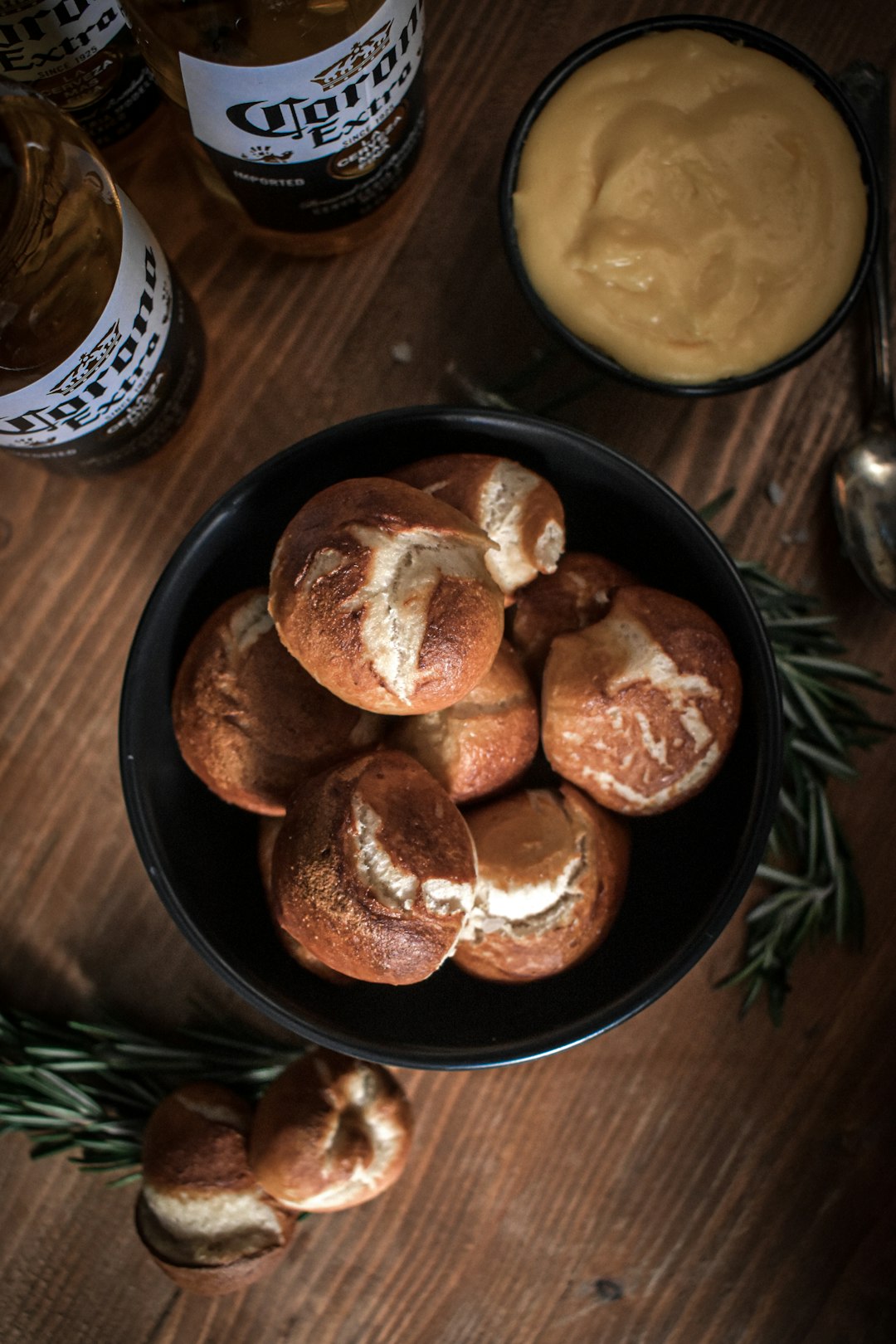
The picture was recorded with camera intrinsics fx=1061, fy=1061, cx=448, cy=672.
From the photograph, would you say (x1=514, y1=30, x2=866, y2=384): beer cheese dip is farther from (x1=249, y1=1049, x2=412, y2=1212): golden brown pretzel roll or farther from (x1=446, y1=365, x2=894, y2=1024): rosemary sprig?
(x1=249, y1=1049, x2=412, y2=1212): golden brown pretzel roll

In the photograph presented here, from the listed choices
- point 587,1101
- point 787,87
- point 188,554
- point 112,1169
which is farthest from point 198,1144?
point 787,87

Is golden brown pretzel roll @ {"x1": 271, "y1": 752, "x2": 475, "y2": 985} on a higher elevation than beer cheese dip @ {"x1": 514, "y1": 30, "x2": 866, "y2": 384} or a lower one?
lower

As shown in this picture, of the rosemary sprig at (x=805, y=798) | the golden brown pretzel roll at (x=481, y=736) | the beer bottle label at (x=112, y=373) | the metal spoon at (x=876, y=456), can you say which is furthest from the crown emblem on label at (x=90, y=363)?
the metal spoon at (x=876, y=456)

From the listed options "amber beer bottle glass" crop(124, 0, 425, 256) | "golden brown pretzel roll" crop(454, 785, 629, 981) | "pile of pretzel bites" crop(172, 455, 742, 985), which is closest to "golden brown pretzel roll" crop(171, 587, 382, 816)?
"pile of pretzel bites" crop(172, 455, 742, 985)

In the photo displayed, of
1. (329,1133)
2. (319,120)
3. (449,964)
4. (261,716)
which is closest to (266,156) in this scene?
(319,120)

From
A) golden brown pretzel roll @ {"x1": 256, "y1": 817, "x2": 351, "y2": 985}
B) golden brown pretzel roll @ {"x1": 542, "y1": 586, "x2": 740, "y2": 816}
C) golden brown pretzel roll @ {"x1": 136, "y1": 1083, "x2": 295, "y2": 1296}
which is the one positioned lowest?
golden brown pretzel roll @ {"x1": 136, "y1": 1083, "x2": 295, "y2": 1296}

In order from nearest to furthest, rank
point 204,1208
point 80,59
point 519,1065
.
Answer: point 80,59
point 204,1208
point 519,1065

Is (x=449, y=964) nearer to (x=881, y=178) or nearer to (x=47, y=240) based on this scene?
(x=47, y=240)

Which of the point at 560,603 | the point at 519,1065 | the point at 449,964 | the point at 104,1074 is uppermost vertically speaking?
the point at 560,603

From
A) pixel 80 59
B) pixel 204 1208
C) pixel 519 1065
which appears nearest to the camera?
pixel 80 59
